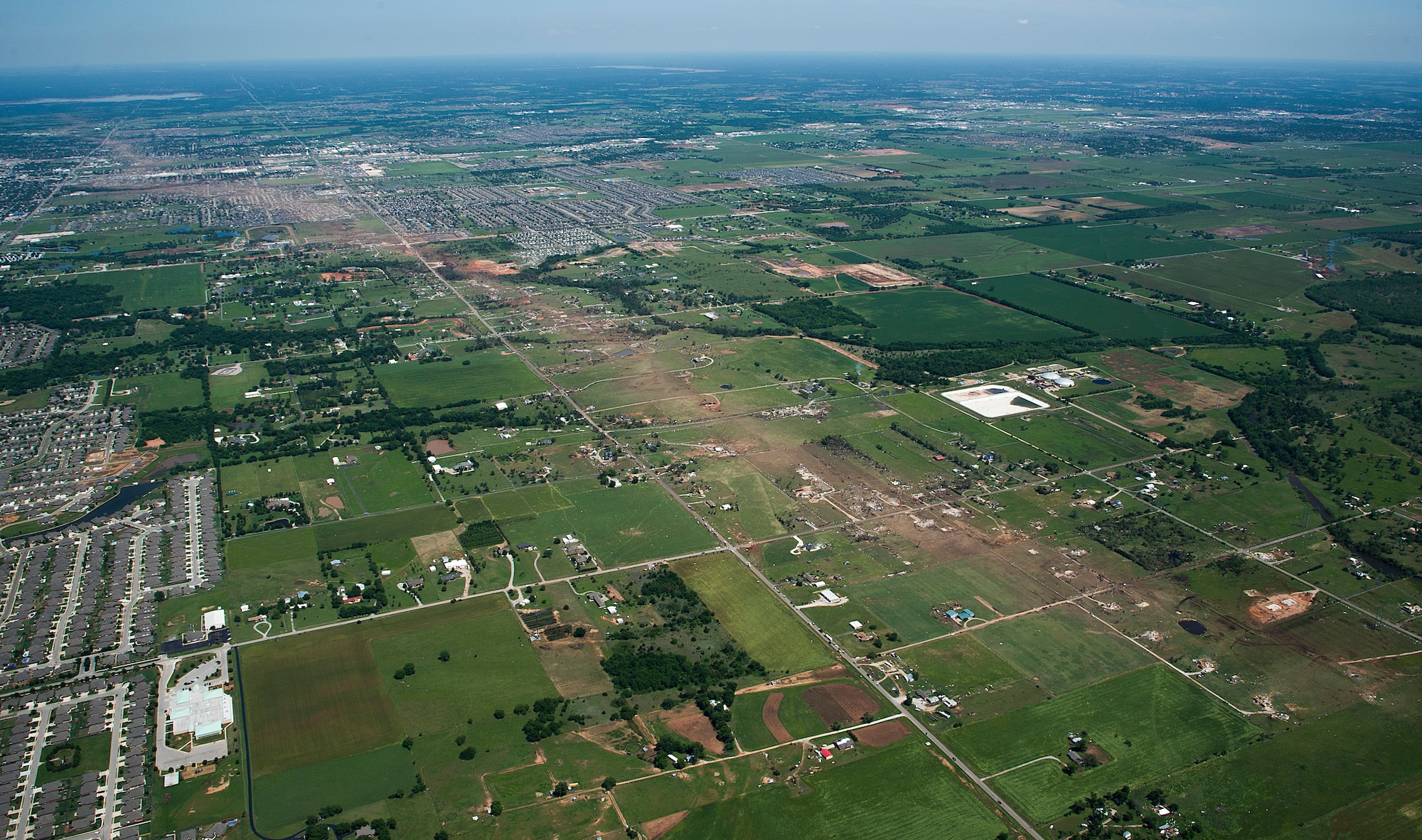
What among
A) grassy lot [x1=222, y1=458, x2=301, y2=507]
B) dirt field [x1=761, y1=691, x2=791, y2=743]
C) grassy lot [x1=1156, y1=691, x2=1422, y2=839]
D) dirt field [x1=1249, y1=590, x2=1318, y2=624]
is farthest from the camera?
grassy lot [x1=222, y1=458, x2=301, y2=507]

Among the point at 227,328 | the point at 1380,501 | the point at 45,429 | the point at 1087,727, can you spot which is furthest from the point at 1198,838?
the point at 227,328

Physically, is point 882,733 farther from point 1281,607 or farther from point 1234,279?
point 1234,279

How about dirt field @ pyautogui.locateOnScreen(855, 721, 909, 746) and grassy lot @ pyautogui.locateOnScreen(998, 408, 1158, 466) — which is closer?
dirt field @ pyautogui.locateOnScreen(855, 721, 909, 746)

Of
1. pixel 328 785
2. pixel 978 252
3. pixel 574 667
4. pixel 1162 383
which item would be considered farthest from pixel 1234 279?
pixel 328 785

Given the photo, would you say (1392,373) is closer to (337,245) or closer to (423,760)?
(423,760)

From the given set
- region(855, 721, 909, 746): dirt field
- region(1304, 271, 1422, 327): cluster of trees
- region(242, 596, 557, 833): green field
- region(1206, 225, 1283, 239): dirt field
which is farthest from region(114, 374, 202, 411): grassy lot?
region(1206, 225, 1283, 239): dirt field

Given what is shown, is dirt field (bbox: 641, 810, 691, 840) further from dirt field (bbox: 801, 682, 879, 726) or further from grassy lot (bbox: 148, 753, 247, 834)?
grassy lot (bbox: 148, 753, 247, 834)

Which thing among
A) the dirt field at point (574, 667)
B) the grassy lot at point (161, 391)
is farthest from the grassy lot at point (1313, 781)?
the grassy lot at point (161, 391)
